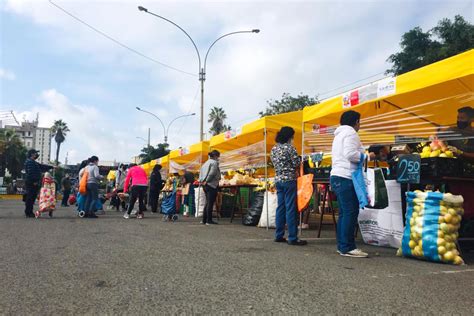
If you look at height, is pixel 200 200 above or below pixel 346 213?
above

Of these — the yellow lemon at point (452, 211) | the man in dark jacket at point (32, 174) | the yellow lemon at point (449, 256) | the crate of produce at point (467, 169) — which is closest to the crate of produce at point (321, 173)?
the crate of produce at point (467, 169)

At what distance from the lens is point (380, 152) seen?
6.09 m

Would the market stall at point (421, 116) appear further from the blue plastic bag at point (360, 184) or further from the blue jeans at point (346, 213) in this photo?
the blue jeans at point (346, 213)

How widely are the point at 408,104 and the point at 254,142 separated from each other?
187 inches

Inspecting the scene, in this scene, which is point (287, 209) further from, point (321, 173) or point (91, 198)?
point (91, 198)

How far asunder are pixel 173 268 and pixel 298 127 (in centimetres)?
591

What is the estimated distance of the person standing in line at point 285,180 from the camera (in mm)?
6137

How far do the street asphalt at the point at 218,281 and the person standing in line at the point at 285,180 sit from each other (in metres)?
0.66

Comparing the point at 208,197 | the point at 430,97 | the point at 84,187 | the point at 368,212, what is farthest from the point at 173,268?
the point at 84,187

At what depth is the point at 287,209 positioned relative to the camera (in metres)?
6.14

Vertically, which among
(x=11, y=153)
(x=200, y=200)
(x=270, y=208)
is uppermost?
(x=11, y=153)

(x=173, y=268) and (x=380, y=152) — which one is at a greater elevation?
(x=380, y=152)

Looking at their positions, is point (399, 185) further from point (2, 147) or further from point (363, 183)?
point (2, 147)

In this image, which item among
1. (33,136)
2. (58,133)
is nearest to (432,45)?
(58,133)
